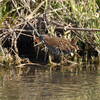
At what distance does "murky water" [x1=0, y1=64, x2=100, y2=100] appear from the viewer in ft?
17.4

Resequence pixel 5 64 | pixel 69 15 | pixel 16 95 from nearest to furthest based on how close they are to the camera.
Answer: pixel 16 95 → pixel 5 64 → pixel 69 15

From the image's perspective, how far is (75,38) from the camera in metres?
7.97

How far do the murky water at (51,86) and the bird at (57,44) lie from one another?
1.73ft

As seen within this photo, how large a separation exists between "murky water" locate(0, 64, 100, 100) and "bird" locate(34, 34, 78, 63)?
1.73 ft

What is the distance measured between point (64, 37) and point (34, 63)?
2.12 feet

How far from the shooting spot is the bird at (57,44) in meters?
7.40

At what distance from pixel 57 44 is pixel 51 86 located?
5.42 ft

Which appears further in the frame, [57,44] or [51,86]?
[57,44]

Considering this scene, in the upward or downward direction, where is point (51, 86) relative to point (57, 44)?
downward

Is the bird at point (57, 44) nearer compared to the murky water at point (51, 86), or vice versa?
the murky water at point (51, 86)

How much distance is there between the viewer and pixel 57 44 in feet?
24.4

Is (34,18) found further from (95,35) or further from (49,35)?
(95,35)

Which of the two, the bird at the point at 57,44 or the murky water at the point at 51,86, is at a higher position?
the bird at the point at 57,44

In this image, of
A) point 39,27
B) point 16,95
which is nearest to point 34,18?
point 39,27
